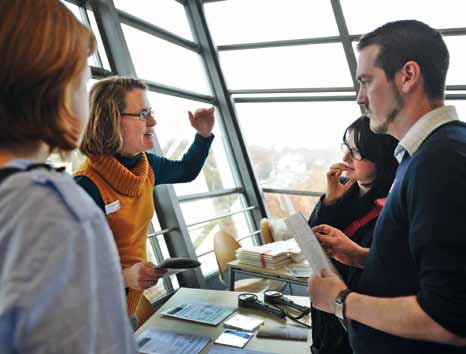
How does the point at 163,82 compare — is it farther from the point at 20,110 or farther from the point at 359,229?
the point at 20,110

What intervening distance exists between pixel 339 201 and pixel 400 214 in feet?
3.45

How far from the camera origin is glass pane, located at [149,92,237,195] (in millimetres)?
4070

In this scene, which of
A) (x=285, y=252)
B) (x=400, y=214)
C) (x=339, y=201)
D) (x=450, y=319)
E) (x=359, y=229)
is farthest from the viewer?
(x=285, y=252)

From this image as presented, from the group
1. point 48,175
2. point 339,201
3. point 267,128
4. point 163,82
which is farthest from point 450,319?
point 267,128

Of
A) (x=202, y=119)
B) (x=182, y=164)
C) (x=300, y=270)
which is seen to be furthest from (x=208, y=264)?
(x=202, y=119)

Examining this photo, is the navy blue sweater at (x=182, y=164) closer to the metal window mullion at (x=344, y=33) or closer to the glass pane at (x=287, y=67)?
the metal window mullion at (x=344, y=33)

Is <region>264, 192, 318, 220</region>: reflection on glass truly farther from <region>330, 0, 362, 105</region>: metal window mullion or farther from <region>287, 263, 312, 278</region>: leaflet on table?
<region>287, 263, 312, 278</region>: leaflet on table

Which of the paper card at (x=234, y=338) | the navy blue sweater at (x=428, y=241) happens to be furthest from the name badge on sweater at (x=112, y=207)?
the navy blue sweater at (x=428, y=241)

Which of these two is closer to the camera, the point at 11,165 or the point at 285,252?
the point at 11,165

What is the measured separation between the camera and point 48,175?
1.64 feet

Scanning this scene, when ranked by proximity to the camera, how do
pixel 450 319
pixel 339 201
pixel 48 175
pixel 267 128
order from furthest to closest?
pixel 267 128 < pixel 339 201 < pixel 450 319 < pixel 48 175

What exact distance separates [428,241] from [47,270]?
2.50 ft

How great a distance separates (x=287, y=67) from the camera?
188 inches

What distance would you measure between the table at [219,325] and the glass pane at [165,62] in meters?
2.74
